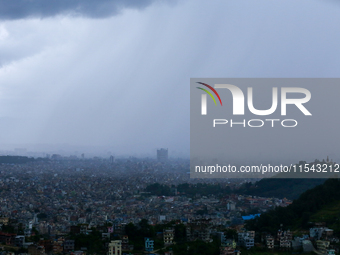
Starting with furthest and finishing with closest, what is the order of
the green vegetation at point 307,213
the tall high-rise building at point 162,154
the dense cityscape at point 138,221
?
the tall high-rise building at point 162,154, the green vegetation at point 307,213, the dense cityscape at point 138,221

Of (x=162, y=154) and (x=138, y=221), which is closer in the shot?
(x=138, y=221)

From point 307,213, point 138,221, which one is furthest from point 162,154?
point 307,213

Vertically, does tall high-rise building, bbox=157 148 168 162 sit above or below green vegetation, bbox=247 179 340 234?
above

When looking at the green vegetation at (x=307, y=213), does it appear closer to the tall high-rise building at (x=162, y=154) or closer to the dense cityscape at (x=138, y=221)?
the dense cityscape at (x=138, y=221)

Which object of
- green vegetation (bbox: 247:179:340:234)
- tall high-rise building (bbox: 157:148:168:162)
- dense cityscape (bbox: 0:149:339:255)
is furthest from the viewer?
tall high-rise building (bbox: 157:148:168:162)

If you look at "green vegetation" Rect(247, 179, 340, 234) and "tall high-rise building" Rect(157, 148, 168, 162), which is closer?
"green vegetation" Rect(247, 179, 340, 234)

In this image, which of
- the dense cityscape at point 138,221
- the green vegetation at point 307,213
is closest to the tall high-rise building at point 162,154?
the dense cityscape at point 138,221

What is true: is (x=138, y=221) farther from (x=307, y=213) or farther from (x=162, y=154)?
(x=162, y=154)

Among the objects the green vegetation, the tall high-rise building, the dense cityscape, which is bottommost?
the dense cityscape

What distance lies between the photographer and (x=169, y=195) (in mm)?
16922

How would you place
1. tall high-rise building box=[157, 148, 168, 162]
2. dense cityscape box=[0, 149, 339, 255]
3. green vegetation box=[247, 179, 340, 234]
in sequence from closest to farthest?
dense cityscape box=[0, 149, 339, 255] → green vegetation box=[247, 179, 340, 234] → tall high-rise building box=[157, 148, 168, 162]

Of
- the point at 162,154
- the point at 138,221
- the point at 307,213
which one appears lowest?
the point at 138,221

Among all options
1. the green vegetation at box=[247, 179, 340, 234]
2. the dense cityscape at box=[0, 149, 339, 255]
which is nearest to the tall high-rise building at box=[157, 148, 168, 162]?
the dense cityscape at box=[0, 149, 339, 255]

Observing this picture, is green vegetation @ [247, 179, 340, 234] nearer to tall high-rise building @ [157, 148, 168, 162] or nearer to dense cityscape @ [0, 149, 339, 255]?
dense cityscape @ [0, 149, 339, 255]
